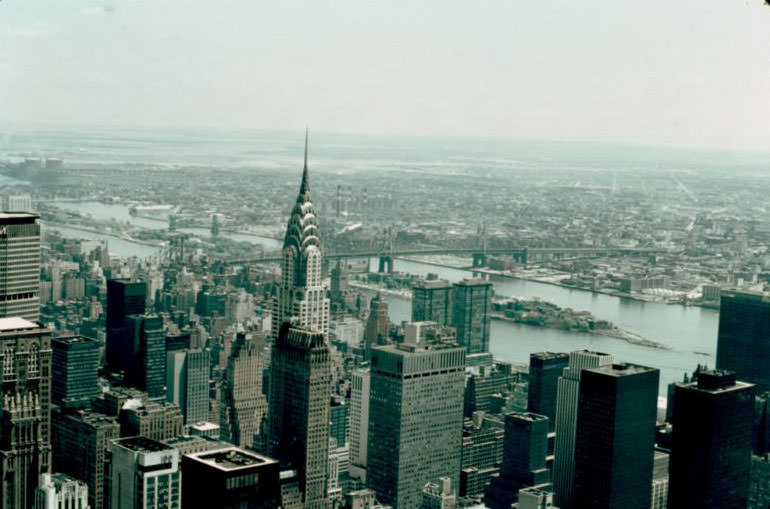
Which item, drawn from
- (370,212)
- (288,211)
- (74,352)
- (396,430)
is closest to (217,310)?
(288,211)

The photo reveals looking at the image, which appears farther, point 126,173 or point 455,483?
point 126,173

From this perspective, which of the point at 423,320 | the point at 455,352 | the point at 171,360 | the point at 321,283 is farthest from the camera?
the point at 423,320

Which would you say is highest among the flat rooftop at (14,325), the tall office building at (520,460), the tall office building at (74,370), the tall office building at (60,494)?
the flat rooftop at (14,325)

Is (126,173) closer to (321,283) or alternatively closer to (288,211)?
(288,211)

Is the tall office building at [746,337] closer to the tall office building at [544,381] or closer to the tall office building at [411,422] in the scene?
the tall office building at [544,381]

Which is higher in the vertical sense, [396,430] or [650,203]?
[650,203]

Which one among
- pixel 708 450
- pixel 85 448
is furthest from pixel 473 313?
pixel 85 448

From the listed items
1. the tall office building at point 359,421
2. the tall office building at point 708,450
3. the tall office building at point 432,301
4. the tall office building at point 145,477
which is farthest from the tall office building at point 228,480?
the tall office building at point 432,301
